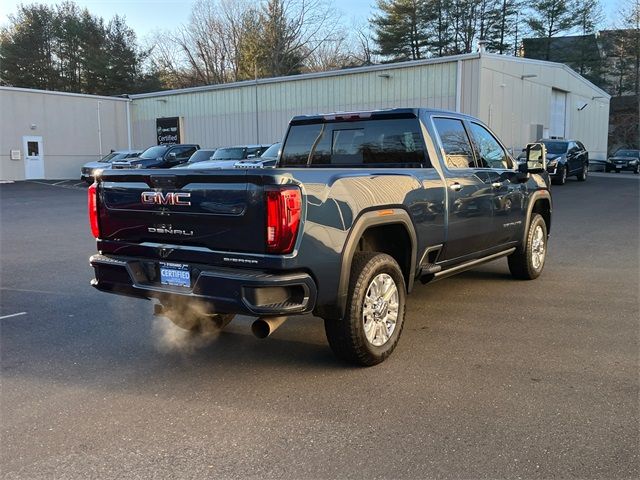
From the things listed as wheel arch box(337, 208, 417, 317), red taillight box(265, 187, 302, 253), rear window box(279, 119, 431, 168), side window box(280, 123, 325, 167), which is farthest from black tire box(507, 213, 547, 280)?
red taillight box(265, 187, 302, 253)

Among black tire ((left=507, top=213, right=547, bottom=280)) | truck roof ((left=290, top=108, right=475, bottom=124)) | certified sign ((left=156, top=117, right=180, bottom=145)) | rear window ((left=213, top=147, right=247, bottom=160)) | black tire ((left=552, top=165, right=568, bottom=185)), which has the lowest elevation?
black tire ((left=507, top=213, right=547, bottom=280))

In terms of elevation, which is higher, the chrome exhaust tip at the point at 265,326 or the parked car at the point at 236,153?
the parked car at the point at 236,153

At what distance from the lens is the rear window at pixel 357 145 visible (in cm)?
530

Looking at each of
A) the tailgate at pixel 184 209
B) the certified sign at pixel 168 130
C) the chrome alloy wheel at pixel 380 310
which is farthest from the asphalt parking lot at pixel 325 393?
the certified sign at pixel 168 130

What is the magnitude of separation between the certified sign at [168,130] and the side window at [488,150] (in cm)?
2861

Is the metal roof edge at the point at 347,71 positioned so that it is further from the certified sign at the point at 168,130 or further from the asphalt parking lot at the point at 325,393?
the asphalt parking lot at the point at 325,393

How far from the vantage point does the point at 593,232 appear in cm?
1130

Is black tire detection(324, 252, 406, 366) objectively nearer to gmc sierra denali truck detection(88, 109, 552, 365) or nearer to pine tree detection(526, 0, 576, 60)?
gmc sierra denali truck detection(88, 109, 552, 365)

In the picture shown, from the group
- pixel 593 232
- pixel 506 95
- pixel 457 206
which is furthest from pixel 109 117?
pixel 457 206

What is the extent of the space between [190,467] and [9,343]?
2880mm

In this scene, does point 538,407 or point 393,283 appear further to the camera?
point 393,283

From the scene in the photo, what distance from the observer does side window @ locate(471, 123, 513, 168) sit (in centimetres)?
604

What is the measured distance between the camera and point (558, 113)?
31.5 meters

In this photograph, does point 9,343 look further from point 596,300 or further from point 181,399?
point 596,300
